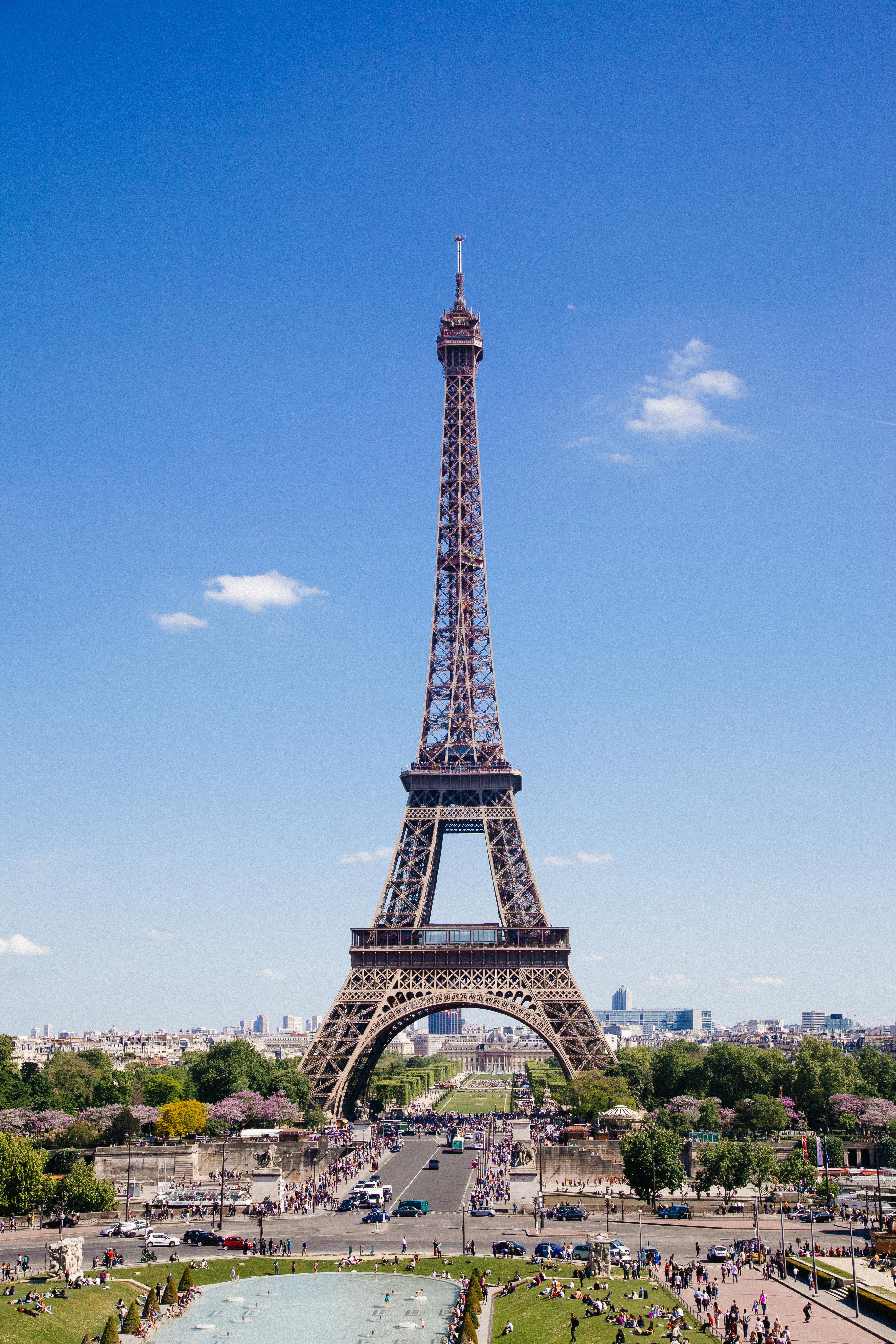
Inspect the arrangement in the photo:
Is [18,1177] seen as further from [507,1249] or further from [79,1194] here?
[507,1249]

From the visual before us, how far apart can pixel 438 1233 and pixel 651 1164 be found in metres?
13.7

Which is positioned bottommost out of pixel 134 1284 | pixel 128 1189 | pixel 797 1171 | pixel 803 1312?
pixel 134 1284

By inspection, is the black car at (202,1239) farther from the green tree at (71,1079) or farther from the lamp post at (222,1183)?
the green tree at (71,1079)

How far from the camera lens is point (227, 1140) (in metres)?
93.8

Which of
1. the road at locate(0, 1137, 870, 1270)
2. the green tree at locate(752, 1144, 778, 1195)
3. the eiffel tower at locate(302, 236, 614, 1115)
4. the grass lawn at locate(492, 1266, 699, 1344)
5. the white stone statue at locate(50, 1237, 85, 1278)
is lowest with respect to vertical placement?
the road at locate(0, 1137, 870, 1270)

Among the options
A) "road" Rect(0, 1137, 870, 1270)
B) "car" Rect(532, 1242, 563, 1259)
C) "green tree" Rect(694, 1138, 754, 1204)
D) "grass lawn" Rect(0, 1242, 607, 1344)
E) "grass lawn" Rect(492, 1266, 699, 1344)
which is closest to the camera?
"grass lawn" Rect(492, 1266, 699, 1344)

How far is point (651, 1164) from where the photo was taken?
72500 millimetres

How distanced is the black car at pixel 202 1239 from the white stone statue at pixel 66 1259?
10257 millimetres

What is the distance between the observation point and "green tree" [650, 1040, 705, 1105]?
408 feet

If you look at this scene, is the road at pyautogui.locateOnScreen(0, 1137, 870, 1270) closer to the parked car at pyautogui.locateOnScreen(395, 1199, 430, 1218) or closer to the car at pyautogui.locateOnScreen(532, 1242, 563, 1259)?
the parked car at pyautogui.locateOnScreen(395, 1199, 430, 1218)

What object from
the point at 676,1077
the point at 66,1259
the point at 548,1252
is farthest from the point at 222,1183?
the point at 676,1077

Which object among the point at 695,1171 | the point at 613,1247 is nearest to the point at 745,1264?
the point at 613,1247

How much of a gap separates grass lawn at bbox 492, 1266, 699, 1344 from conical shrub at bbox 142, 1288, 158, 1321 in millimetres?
14752

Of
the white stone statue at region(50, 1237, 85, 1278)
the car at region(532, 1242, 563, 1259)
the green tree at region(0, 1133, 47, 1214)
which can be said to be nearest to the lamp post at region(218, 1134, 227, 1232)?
the green tree at region(0, 1133, 47, 1214)
